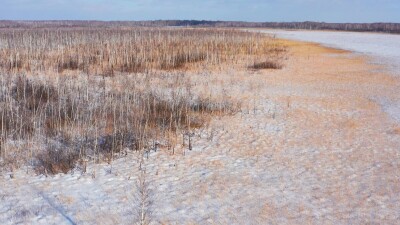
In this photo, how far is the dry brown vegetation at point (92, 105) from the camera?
341 inches

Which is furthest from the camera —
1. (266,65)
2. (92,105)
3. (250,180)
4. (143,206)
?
(266,65)

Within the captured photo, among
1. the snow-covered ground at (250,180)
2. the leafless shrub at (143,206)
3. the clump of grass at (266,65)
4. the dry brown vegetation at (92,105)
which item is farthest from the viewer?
the clump of grass at (266,65)

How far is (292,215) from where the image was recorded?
6.05 m

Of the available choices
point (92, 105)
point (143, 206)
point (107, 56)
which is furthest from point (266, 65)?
point (143, 206)

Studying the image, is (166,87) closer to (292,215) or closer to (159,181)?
(159,181)

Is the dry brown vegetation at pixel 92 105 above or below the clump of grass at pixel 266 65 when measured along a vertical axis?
below

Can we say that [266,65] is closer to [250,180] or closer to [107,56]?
[107,56]

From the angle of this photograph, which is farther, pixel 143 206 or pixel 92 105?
pixel 92 105

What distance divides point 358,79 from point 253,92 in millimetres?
6031

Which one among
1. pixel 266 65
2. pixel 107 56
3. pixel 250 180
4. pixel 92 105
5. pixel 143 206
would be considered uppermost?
pixel 107 56

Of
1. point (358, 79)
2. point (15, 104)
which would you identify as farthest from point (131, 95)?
point (358, 79)

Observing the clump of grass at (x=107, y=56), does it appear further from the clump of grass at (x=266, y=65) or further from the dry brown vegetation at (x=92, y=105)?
the clump of grass at (x=266, y=65)

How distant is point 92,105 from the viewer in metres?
11.2

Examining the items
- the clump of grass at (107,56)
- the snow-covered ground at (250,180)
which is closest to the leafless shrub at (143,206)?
the snow-covered ground at (250,180)
